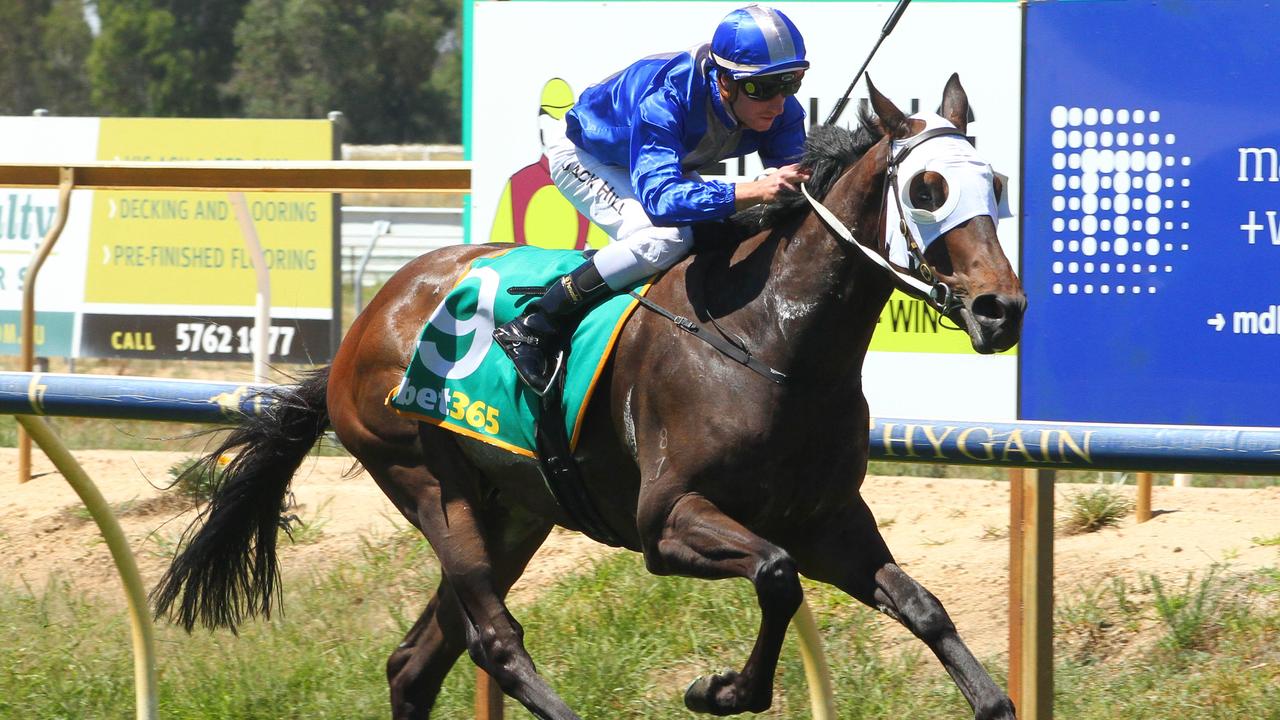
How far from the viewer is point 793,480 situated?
338 cm

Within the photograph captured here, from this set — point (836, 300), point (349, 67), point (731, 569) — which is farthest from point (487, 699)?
point (349, 67)

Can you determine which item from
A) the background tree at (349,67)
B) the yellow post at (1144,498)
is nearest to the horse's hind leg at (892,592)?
the yellow post at (1144,498)

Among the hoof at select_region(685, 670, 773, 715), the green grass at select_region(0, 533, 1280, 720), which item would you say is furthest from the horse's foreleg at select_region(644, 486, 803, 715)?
the green grass at select_region(0, 533, 1280, 720)

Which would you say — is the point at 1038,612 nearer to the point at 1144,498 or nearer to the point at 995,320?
the point at 995,320

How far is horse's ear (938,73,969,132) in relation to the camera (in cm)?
330

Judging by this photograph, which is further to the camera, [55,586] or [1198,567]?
[55,586]

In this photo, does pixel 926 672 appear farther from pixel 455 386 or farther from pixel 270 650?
pixel 270 650

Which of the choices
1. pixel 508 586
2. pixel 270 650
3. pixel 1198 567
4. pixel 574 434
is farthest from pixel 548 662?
pixel 1198 567

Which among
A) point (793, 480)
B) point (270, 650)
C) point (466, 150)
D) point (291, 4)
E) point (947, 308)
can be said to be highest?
point (291, 4)

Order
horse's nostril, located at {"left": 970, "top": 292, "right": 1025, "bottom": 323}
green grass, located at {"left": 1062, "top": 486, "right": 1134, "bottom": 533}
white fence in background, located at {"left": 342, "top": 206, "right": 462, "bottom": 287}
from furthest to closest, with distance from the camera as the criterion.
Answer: white fence in background, located at {"left": 342, "top": 206, "right": 462, "bottom": 287} → green grass, located at {"left": 1062, "top": 486, "right": 1134, "bottom": 533} → horse's nostril, located at {"left": 970, "top": 292, "right": 1025, "bottom": 323}

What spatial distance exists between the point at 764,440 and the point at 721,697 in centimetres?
59

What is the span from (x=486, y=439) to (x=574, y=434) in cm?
32

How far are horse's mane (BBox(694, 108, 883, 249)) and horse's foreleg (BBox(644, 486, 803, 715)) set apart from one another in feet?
2.17

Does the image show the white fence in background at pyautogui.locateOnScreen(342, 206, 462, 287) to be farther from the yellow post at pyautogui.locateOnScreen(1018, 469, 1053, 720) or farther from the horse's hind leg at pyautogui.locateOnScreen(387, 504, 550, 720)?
the yellow post at pyautogui.locateOnScreen(1018, 469, 1053, 720)
